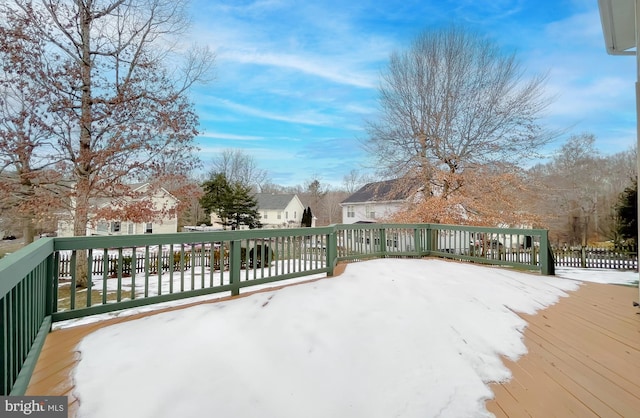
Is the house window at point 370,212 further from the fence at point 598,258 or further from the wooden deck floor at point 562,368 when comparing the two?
the wooden deck floor at point 562,368

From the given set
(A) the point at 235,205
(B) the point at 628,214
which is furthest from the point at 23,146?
(B) the point at 628,214

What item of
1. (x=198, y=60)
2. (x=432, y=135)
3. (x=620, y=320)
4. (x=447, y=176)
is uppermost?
(x=198, y=60)

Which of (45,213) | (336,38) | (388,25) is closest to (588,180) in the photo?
(388,25)

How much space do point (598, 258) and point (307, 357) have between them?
15442 millimetres

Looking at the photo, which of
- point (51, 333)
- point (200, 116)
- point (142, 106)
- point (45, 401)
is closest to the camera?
point (45, 401)

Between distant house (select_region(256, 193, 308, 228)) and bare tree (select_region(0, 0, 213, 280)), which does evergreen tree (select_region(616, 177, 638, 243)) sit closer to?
bare tree (select_region(0, 0, 213, 280))

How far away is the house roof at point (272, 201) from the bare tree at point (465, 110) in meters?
25.2

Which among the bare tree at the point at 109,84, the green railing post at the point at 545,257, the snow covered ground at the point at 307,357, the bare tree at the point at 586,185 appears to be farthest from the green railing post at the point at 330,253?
the bare tree at the point at 586,185

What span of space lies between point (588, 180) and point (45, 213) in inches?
1232

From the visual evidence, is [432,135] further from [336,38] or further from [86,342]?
[86,342]

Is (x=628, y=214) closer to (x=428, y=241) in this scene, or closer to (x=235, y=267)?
(x=428, y=241)

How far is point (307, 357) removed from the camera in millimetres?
2328

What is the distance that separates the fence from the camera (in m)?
12.0

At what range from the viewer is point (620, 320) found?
3.48 meters
